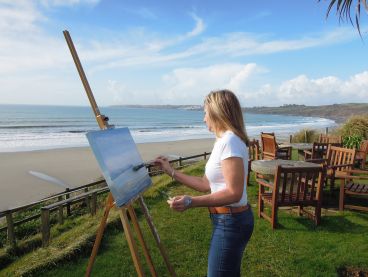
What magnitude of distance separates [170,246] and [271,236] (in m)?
1.47

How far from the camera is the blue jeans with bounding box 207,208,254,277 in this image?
2.36 metres

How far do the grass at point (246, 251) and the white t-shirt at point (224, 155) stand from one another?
2332 millimetres

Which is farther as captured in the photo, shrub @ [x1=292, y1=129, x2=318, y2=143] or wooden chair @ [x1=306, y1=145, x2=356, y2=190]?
shrub @ [x1=292, y1=129, x2=318, y2=143]

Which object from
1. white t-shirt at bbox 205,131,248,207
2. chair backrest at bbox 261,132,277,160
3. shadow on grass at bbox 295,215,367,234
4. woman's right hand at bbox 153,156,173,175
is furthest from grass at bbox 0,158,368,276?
chair backrest at bbox 261,132,277,160

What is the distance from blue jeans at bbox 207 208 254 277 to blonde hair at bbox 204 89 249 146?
50 centimetres

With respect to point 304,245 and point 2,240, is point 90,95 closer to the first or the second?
point 304,245

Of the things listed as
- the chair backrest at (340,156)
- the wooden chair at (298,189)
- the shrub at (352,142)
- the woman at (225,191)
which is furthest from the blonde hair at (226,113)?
the shrub at (352,142)

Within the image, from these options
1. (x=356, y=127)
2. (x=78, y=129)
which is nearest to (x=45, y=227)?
(x=356, y=127)

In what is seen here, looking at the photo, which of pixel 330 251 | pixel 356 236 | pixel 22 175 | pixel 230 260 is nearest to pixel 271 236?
pixel 330 251

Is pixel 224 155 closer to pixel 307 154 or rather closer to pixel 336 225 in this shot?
pixel 336 225

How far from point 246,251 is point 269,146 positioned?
5277mm

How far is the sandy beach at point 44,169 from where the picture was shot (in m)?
13.9

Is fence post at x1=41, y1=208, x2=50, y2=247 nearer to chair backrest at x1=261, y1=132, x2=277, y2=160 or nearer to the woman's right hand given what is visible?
the woman's right hand

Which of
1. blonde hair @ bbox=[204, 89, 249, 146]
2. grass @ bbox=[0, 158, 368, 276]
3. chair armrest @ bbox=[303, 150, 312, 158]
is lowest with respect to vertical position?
grass @ bbox=[0, 158, 368, 276]
